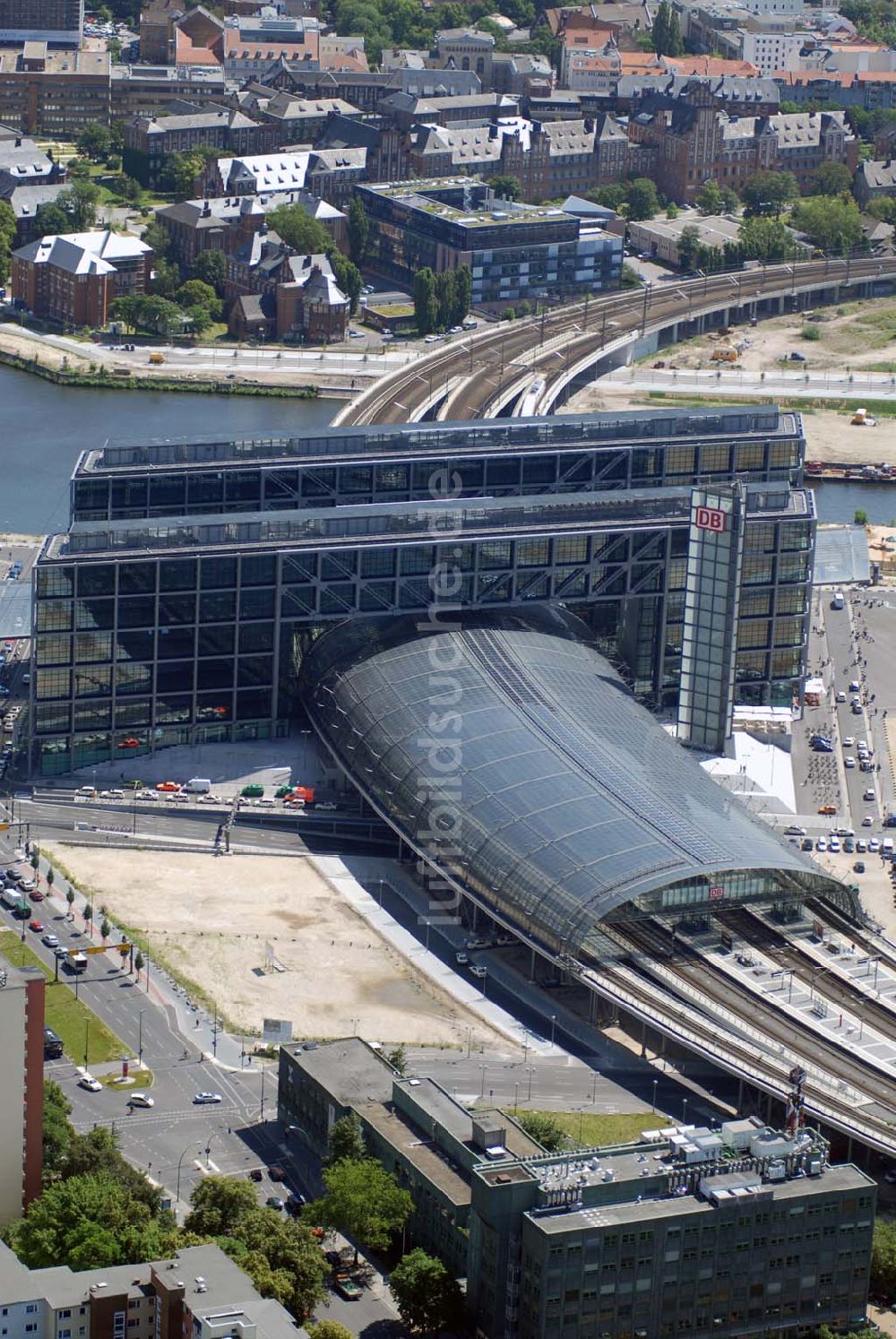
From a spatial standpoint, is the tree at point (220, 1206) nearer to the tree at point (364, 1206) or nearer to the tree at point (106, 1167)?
the tree at point (106, 1167)

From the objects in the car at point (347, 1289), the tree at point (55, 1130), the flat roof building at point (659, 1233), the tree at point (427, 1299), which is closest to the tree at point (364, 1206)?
the flat roof building at point (659, 1233)

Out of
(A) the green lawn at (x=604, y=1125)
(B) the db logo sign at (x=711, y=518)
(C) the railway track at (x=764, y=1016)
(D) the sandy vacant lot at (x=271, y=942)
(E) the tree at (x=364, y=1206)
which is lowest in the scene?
(A) the green lawn at (x=604, y=1125)

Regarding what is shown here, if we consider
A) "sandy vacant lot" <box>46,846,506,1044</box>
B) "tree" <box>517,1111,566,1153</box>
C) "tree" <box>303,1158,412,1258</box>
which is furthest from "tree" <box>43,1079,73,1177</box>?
"tree" <box>517,1111,566,1153</box>

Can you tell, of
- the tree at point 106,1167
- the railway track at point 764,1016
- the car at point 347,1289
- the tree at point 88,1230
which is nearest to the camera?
the tree at point 88,1230

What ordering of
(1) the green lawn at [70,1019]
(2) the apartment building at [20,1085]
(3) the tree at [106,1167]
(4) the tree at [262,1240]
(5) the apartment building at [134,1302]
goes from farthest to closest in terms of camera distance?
1. (1) the green lawn at [70,1019]
2. (3) the tree at [106,1167]
3. (2) the apartment building at [20,1085]
4. (4) the tree at [262,1240]
5. (5) the apartment building at [134,1302]

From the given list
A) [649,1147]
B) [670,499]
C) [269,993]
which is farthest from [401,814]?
[649,1147]

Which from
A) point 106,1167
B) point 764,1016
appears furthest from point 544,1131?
point 106,1167

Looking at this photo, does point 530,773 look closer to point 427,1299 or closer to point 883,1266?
point 883,1266
